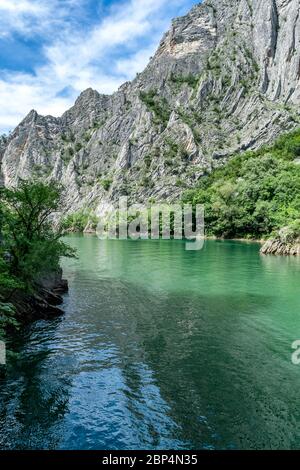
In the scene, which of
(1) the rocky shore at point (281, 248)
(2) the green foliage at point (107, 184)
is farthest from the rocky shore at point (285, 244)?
(2) the green foliage at point (107, 184)

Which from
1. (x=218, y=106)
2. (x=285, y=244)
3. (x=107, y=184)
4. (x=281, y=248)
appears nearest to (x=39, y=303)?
(x=281, y=248)

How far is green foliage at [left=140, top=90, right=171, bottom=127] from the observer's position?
609 ft

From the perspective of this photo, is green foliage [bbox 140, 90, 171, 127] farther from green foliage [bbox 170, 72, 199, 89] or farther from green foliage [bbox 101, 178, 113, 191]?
green foliage [bbox 101, 178, 113, 191]

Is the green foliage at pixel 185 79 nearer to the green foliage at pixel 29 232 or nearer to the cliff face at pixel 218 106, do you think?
the cliff face at pixel 218 106

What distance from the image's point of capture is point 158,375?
17.0 meters

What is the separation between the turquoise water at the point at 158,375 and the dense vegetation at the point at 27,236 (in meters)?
3.05

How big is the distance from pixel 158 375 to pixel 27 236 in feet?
47.8

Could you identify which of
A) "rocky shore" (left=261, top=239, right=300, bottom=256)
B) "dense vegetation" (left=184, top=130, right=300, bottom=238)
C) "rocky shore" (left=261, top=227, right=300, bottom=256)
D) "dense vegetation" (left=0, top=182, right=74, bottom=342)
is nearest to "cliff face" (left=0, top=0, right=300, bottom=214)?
"dense vegetation" (left=184, top=130, right=300, bottom=238)

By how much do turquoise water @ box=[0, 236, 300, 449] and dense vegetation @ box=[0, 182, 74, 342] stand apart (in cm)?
305

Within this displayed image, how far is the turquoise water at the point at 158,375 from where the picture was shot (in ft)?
40.9

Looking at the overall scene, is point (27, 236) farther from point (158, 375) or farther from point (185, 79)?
point (185, 79)

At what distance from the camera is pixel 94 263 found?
5591cm

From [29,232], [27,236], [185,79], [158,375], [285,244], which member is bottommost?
[158,375]

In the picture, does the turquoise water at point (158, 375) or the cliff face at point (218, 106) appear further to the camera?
the cliff face at point (218, 106)
